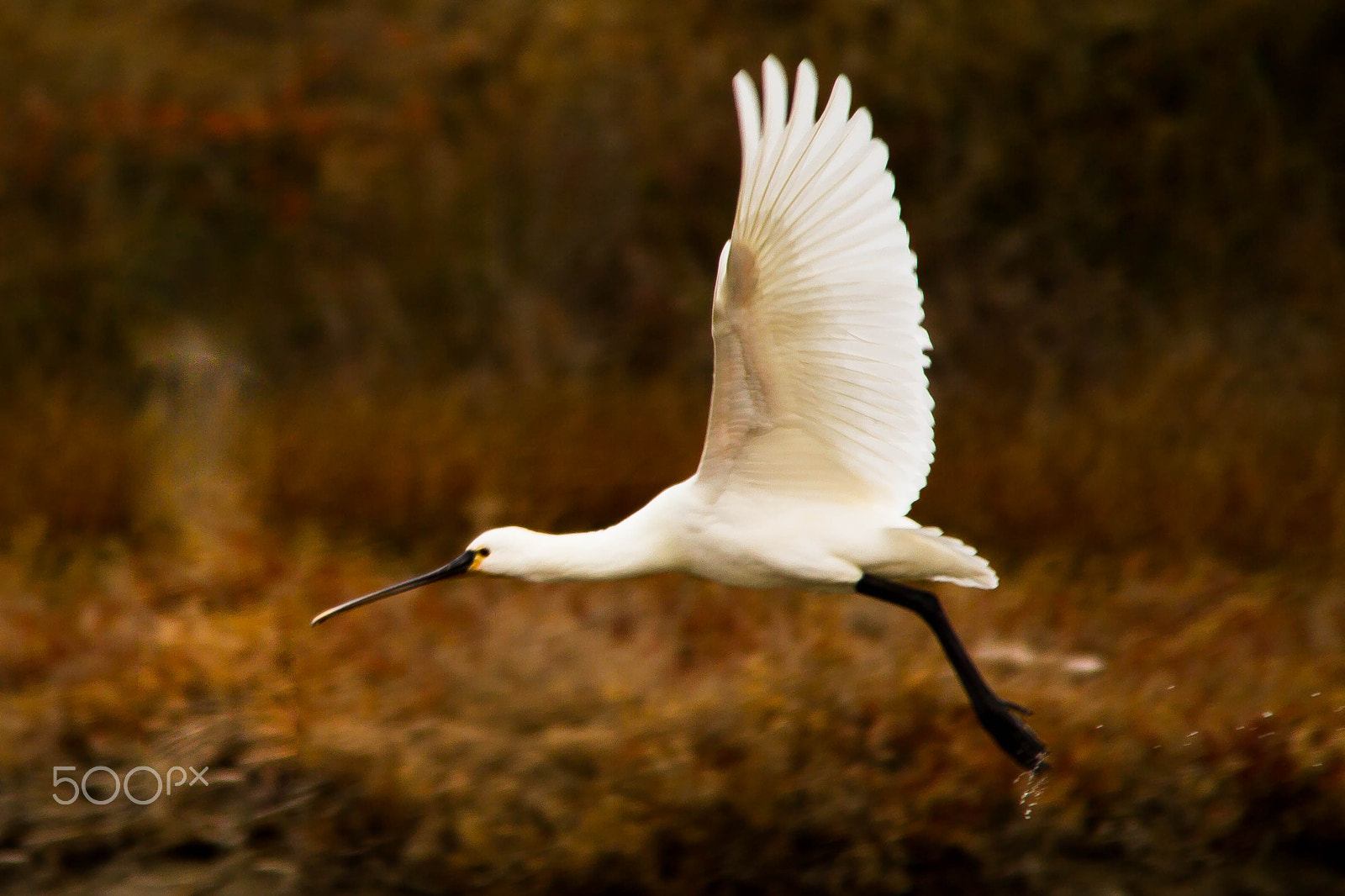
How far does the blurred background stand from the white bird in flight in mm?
1071

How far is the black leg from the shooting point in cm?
439

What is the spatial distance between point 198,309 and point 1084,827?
256 inches

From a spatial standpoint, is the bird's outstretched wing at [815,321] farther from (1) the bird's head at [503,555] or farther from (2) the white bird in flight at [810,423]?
(1) the bird's head at [503,555]

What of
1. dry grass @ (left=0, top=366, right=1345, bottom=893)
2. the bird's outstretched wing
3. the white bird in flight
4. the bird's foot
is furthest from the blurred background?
the bird's outstretched wing

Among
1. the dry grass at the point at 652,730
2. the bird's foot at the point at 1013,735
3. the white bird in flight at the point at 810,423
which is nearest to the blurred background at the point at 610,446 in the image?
the dry grass at the point at 652,730

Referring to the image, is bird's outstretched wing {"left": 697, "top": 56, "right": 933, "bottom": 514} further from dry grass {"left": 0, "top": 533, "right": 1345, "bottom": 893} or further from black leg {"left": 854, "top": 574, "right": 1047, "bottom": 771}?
dry grass {"left": 0, "top": 533, "right": 1345, "bottom": 893}

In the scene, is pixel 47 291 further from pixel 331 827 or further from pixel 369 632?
pixel 331 827

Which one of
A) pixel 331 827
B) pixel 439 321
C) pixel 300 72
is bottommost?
pixel 331 827

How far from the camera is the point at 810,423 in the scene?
4.15 m

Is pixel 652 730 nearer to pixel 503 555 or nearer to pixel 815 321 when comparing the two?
pixel 503 555

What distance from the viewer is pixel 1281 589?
6.68 meters

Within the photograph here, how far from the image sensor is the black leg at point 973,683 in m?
4.39

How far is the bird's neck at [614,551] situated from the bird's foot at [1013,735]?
3.15 ft

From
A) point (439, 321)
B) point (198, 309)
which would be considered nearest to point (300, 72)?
point (198, 309)
